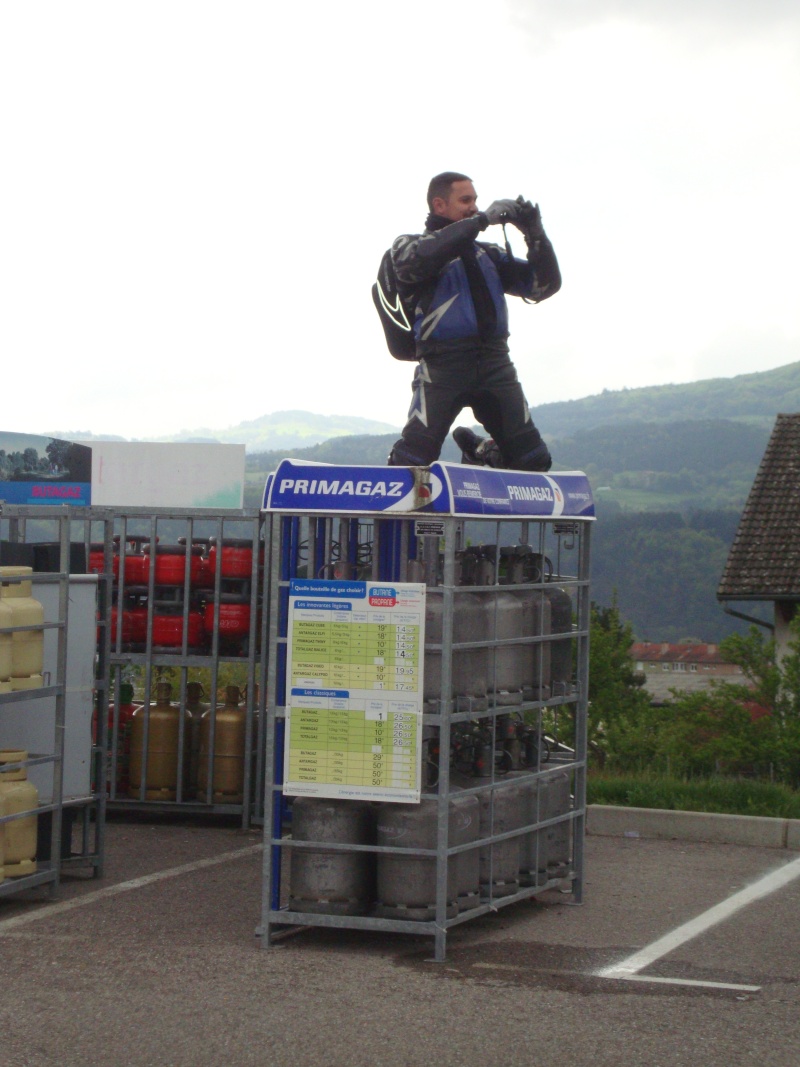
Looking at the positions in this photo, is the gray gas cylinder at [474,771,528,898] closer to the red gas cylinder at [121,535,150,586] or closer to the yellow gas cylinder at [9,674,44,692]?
the yellow gas cylinder at [9,674,44,692]

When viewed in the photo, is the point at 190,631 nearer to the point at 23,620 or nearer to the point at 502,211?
the point at 23,620

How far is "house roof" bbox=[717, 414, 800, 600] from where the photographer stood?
35781 millimetres

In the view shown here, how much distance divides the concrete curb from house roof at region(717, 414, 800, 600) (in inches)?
996

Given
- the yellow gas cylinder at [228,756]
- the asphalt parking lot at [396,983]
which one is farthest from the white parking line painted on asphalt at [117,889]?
the yellow gas cylinder at [228,756]

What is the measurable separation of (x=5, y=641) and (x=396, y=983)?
2642 millimetres

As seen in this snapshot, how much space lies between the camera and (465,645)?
278 inches

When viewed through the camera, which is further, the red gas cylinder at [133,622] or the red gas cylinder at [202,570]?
the red gas cylinder at [133,622]

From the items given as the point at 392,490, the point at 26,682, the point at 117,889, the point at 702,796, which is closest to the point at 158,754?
the point at 117,889

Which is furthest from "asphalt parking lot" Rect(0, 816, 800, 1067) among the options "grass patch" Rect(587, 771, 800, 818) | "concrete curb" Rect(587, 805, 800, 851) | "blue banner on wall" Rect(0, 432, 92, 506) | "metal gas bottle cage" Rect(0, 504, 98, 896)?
"blue banner on wall" Rect(0, 432, 92, 506)

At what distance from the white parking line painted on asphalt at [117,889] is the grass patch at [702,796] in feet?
8.91

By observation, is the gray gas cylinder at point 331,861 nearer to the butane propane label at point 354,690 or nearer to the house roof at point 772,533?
the butane propane label at point 354,690

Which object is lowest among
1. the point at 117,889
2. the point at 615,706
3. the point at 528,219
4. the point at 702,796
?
the point at 117,889

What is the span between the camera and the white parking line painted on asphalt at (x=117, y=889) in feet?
25.2

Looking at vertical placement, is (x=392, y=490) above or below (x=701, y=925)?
above
